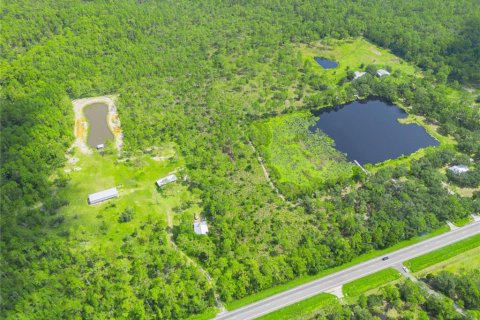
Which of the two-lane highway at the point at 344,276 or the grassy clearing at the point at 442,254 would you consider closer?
the two-lane highway at the point at 344,276

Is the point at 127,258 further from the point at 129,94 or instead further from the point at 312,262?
the point at 129,94

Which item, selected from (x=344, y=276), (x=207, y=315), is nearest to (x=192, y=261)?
(x=207, y=315)

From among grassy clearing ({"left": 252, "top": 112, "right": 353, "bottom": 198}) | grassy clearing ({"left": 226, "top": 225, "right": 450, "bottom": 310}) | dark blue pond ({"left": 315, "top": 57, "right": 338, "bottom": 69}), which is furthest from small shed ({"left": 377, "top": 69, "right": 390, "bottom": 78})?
grassy clearing ({"left": 226, "top": 225, "right": 450, "bottom": 310})

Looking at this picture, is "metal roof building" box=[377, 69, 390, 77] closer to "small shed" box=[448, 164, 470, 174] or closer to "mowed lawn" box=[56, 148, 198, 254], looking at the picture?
"small shed" box=[448, 164, 470, 174]

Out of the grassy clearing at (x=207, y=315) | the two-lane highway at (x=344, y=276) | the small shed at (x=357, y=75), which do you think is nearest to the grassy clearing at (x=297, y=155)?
the two-lane highway at (x=344, y=276)

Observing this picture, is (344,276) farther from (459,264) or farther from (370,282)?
(459,264)

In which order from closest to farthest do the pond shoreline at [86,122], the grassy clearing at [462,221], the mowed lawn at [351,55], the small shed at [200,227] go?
the small shed at [200,227] → the grassy clearing at [462,221] → the pond shoreline at [86,122] → the mowed lawn at [351,55]

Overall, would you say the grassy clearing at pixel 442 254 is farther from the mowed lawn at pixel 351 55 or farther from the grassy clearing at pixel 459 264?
the mowed lawn at pixel 351 55
